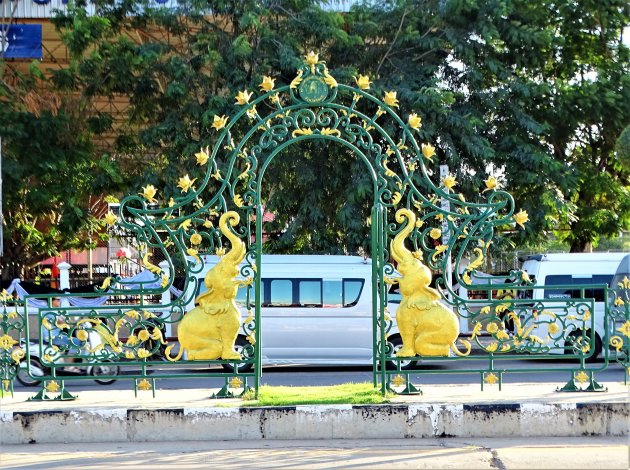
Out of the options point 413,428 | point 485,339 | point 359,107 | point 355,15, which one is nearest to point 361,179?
point 359,107

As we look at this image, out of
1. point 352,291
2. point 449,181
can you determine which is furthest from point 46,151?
point 449,181

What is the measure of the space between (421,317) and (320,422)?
135 cm

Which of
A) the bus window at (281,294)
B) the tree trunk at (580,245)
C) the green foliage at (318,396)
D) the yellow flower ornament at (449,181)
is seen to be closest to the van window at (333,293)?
the bus window at (281,294)

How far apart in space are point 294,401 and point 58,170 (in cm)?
1059

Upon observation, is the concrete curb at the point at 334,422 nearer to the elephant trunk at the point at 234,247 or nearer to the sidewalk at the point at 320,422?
the sidewalk at the point at 320,422

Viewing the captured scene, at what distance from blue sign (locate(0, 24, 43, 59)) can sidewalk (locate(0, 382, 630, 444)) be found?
12527 millimetres

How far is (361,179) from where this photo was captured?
15.9m

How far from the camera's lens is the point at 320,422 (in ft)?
25.1

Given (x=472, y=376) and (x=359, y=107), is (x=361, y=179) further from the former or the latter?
(x=472, y=376)

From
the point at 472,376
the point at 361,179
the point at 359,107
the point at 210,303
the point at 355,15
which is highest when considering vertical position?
the point at 355,15

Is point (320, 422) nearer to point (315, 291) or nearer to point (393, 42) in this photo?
point (315, 291)

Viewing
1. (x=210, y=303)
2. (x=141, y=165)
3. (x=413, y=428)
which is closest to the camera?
(x=413, y=428)

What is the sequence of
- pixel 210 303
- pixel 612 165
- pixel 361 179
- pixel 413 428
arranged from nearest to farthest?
pixel 413 428 → pixel 210 303 → pixel 361 179 → pixel 612 165

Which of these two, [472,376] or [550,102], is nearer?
[472,376]
